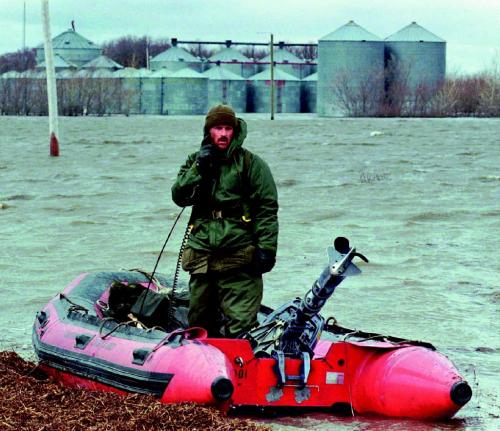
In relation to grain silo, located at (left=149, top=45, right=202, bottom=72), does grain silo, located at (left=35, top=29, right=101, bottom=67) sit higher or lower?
higher

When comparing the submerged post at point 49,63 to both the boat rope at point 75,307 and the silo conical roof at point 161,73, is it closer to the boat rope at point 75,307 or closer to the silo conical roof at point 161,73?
the boat rope at point 75,307

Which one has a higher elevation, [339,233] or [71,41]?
[71,41]

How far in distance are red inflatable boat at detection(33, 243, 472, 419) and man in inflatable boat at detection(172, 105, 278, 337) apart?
10.5 inches

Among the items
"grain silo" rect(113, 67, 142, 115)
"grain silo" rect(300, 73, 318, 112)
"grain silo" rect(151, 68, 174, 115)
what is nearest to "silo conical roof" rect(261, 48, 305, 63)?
"grain silo" rect(300, 73, 318, 112)

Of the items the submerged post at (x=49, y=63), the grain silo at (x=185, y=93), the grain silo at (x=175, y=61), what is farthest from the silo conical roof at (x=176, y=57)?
the submerged post at (x=49, y=63)

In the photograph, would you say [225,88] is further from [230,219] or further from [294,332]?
[294,332]

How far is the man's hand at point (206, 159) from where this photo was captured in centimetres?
802

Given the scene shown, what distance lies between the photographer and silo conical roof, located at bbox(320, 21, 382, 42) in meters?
92.5

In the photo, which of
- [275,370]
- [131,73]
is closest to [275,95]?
[131,73]

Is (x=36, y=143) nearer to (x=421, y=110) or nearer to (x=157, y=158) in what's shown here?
(x=157, y=158)

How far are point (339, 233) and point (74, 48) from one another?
335ft

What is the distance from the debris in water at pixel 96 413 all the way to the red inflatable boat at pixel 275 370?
0.15m

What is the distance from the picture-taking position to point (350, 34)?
92750mm

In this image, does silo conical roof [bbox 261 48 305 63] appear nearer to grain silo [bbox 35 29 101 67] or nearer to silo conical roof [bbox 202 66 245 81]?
silo conical roof [bbox 202 66 245 81]
